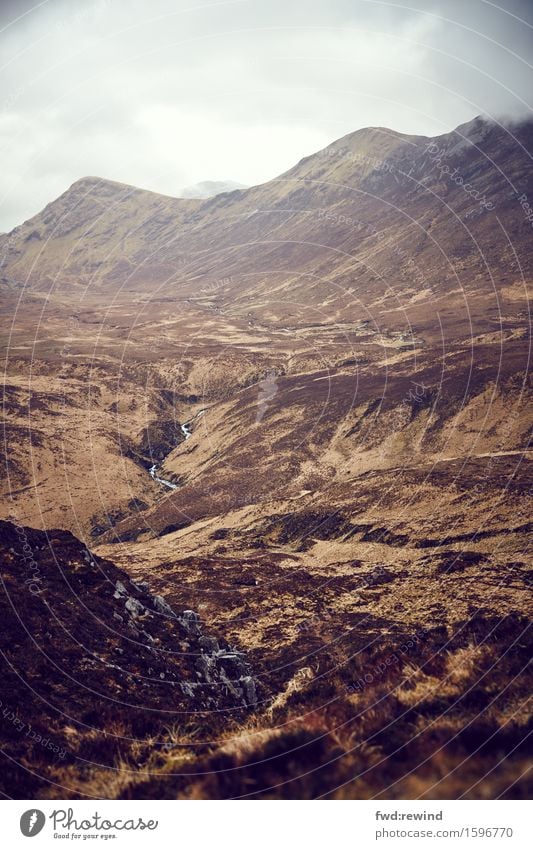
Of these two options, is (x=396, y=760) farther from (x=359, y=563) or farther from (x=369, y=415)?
(x=369, y=415)

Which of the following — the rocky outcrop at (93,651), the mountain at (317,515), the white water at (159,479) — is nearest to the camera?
the mountain at (317,515)

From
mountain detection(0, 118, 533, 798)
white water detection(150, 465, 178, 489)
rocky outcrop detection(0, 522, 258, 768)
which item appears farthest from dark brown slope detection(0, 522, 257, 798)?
white water detection(150, 465, 178, 489)

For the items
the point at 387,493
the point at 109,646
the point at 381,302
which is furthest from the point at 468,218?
the point at 109,646

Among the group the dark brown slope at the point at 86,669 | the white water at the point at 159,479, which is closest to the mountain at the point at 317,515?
the dark brown slope at the point at 86,669

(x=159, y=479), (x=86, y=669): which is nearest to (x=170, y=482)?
(x=159, y=479)

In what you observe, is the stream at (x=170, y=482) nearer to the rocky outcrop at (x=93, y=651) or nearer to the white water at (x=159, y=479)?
the white water at (x=159, y=479)

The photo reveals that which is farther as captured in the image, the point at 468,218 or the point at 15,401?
the point at 468,218
